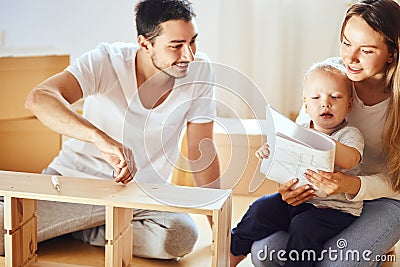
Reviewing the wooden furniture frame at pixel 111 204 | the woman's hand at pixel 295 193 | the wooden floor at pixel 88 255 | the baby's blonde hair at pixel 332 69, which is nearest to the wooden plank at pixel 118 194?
the wooden furniture frame at pixel 111 204

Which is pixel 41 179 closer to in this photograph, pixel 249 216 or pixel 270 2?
pixel 249 216

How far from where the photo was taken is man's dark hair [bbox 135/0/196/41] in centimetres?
170

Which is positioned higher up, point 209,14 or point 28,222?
point 209,14

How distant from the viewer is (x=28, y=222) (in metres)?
1.63

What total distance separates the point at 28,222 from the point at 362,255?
788 mm

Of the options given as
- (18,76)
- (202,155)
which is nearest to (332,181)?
(202,155)

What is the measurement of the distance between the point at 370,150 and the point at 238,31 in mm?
1282

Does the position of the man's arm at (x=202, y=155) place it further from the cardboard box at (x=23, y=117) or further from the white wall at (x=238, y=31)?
the white wall at (x=238, y=31)

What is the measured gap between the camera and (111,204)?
145 centimetres

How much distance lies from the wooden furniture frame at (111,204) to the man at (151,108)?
0.15m

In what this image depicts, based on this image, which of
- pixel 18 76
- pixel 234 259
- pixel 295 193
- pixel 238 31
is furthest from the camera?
pixel 238 31

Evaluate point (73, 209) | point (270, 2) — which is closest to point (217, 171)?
point (73, 209)

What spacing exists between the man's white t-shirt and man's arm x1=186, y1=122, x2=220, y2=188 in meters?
0.03

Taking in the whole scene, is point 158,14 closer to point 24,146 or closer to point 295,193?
point 295,193
